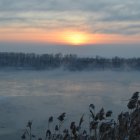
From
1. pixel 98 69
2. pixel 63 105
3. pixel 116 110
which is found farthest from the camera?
pixel 98 69

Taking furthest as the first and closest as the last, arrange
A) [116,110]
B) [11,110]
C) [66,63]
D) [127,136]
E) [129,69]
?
[66,63] < [129,69] < [11,110] < [116,110] < [127,136]

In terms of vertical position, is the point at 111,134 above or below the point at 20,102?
above

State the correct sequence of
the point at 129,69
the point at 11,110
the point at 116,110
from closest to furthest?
the point at 116,110 → the point at 11,110 → the point at 129,69

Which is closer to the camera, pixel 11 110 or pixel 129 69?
pixel 11 110

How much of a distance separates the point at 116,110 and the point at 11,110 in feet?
10.7

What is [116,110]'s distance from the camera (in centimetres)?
1188

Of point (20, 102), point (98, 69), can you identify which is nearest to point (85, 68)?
point (98, 69)

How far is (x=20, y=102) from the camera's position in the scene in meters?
15.1

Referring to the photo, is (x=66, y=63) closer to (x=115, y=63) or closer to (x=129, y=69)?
(x=115, y=63)

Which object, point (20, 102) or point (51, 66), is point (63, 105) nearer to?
point (20, 102)

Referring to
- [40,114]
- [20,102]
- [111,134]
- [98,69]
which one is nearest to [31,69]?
[98,69]

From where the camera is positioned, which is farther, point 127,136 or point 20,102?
Answer: point 20,102

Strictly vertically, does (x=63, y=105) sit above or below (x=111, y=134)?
below

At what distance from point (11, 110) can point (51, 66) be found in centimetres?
3609
